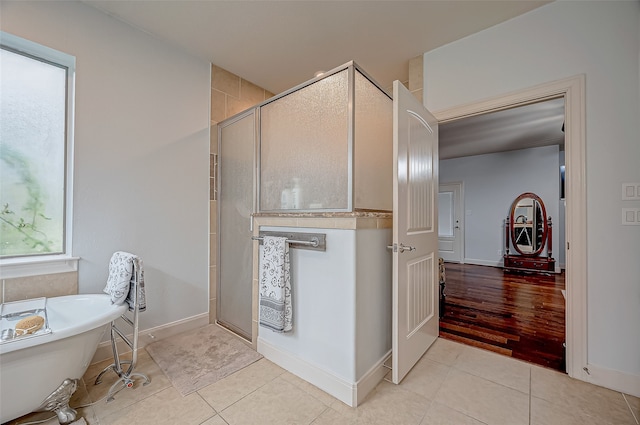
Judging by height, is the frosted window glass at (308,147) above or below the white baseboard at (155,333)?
above

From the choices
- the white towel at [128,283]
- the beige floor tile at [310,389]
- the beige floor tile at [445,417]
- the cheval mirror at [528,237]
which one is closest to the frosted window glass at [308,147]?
the white towel at [128,283]

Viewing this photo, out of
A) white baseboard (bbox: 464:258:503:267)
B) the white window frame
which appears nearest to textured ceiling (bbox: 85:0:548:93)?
the white window frame

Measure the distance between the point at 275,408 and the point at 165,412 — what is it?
1.97 feet

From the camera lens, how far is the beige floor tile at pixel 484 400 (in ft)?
4.78

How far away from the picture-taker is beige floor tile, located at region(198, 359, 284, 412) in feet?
5.19

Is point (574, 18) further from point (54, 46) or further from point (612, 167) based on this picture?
point (54, 46)

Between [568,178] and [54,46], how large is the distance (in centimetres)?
362

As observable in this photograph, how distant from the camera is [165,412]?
1480 mm

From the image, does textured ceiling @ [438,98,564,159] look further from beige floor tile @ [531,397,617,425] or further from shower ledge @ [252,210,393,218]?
beige floor tile @ [531,397,617,425]

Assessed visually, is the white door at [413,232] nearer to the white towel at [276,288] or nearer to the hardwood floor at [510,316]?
the hardwood floor at [510,316]

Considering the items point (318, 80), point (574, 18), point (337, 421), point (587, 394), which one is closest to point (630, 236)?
point (587, 394)

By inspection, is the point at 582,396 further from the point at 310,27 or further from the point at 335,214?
the point at 310,27

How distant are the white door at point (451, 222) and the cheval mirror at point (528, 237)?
37.4 inches

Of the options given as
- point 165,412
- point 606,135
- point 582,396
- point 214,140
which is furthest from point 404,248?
point 214,140
